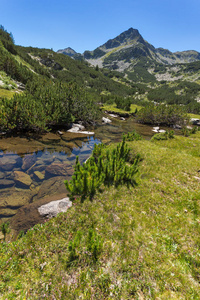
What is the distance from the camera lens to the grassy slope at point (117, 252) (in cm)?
331

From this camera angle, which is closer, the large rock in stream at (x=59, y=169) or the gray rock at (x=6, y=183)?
the gray rock at (x=6, y=183)

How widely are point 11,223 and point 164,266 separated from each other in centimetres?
665

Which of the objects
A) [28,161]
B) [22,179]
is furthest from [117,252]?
[28,161]

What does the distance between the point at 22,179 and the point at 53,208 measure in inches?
164

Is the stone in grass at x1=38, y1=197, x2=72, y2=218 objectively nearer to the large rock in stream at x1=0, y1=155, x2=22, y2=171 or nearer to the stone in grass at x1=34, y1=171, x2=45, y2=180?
the stone in grass at x1=34, y1=171, x2=45, y2=180

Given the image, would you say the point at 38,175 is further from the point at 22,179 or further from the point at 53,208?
the point at 53,208

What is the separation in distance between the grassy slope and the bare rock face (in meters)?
5.01

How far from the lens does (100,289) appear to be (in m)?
3.38

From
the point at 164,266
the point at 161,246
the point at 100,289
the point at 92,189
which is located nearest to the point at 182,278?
the point at 164,266

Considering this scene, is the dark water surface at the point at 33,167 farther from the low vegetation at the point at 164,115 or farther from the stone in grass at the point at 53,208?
the low vegetation at the point at 164,115

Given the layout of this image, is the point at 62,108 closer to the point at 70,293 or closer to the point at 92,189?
the point at 92,189

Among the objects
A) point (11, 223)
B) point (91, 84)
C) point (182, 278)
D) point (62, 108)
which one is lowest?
point (11, 223)

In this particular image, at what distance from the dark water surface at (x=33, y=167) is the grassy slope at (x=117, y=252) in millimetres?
3789

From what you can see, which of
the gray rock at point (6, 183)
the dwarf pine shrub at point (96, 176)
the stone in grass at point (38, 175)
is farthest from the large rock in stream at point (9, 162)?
the dwarf pine shrub at point (96, 176)
